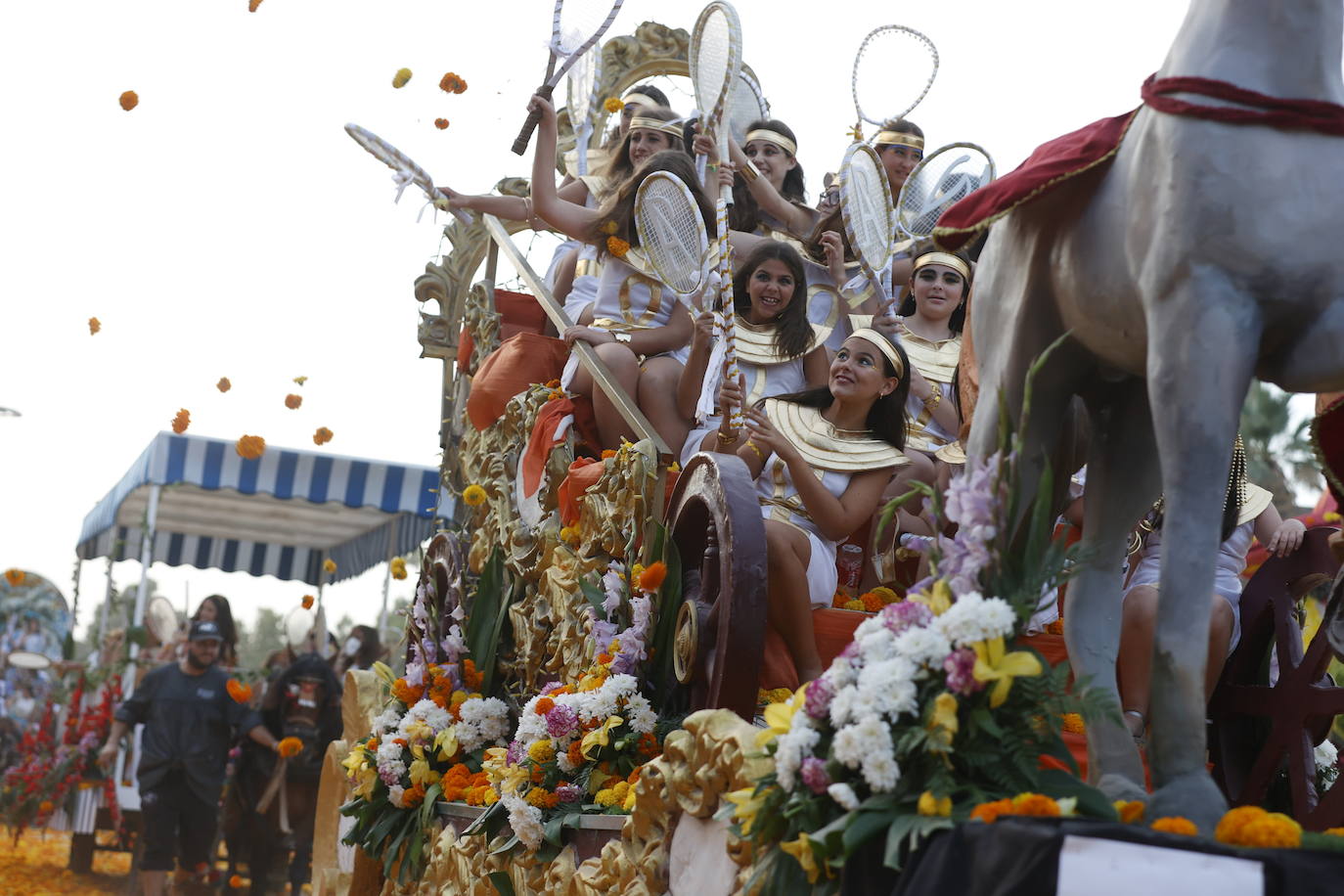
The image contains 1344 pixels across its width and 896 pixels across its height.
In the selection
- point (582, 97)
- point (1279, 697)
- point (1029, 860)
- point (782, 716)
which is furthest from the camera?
point (582, 97)

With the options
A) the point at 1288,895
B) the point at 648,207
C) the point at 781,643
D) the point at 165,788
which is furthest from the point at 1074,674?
the point at 165,788

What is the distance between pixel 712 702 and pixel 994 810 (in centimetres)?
172

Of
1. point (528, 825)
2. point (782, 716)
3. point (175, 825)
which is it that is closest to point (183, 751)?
point (175, 825)

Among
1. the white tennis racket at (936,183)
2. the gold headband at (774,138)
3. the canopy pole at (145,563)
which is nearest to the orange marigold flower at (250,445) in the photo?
the canopy pole at (145,563)

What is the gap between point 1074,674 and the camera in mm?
3105

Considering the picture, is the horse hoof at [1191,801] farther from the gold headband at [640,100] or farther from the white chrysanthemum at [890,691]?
the gold headband at [640,100]

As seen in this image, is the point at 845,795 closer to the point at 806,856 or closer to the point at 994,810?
the point at 806,856

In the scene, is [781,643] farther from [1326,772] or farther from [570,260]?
[570,260]

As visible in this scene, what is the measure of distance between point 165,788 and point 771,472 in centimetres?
712

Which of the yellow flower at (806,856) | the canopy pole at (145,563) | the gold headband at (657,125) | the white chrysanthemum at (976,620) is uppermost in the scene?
the gold headband at (657,125)

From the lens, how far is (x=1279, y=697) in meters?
4.16

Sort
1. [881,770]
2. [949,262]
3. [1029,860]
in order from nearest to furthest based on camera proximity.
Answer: [1029,860] → [881,770] → [949,262]

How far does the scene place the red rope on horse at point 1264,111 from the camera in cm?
277

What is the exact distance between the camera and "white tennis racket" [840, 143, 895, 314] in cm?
620
